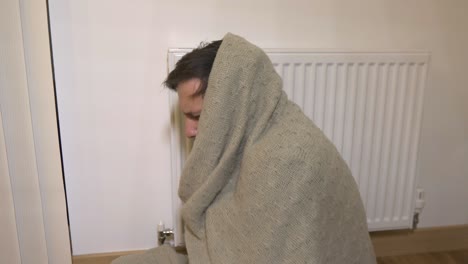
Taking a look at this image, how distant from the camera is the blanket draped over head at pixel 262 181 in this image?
84cm

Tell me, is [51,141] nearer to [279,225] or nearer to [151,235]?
[151,235]

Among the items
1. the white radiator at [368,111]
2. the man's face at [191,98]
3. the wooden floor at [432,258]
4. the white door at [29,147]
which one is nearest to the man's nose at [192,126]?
the man's face at [191,98]

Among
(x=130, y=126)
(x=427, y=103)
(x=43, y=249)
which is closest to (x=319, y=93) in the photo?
(x=427, y=103)

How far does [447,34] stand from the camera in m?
1.56

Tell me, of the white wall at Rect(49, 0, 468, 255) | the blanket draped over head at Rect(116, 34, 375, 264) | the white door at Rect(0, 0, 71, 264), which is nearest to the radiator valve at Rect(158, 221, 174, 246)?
the white wall at Rect(49, 0, 468, 255)

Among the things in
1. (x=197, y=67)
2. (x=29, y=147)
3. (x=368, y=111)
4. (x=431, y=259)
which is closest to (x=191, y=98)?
(x=197, y=67)

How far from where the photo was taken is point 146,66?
139 centimetres

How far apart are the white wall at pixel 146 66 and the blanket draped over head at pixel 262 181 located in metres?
0.48

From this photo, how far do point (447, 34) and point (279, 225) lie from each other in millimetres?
1102

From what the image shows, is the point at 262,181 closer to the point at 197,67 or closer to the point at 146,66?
the point at 197,67

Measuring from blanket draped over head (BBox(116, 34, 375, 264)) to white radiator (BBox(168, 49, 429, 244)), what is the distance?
46cm

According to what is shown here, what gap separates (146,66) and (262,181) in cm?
70

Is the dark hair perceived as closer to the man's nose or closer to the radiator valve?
the man's nose

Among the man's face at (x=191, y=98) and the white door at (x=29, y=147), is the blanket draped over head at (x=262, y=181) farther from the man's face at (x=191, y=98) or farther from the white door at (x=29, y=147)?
the white door at (x=29, y=147)
